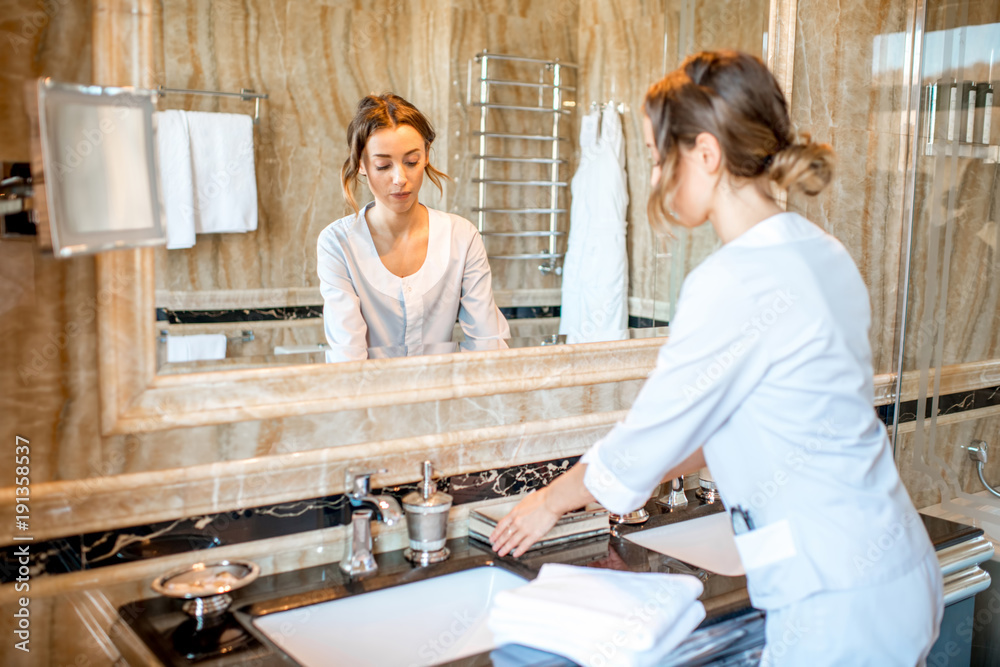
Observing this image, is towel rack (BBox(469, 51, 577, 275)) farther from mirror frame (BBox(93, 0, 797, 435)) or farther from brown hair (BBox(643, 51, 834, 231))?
brown hair (BBox(643, 51, 834, 231))

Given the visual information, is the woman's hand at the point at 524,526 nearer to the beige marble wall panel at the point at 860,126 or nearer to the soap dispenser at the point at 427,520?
the soap dispenser at the point at 427,520

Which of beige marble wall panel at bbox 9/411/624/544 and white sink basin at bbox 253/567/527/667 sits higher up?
beige marble wall panel at bbox 9/411/624/544

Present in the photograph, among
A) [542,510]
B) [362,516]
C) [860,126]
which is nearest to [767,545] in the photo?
[542,510]

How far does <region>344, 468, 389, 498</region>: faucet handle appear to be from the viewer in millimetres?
1508

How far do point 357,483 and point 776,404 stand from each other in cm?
73

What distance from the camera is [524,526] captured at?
1529 millimetres

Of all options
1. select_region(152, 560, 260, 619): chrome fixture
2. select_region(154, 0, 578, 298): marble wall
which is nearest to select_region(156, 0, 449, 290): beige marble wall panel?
select_region(154, 0, 578, 298): marble wall

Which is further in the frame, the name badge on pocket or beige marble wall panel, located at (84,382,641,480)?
beige marble wall panel, located at (84,382,641,480)

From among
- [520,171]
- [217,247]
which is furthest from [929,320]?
[217,247]

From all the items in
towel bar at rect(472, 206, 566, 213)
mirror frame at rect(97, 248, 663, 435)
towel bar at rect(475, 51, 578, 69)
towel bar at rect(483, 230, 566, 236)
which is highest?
towel bar at rect(475, 51, 578, 69)

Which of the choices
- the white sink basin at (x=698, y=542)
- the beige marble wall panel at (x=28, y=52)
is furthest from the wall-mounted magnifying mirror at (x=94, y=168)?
the white sink basin at (x=698, y=542)

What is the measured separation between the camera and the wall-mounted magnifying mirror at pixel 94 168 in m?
1.19

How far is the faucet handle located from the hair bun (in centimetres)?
84

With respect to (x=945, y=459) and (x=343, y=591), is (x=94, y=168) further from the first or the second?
(x=945, y=459)
